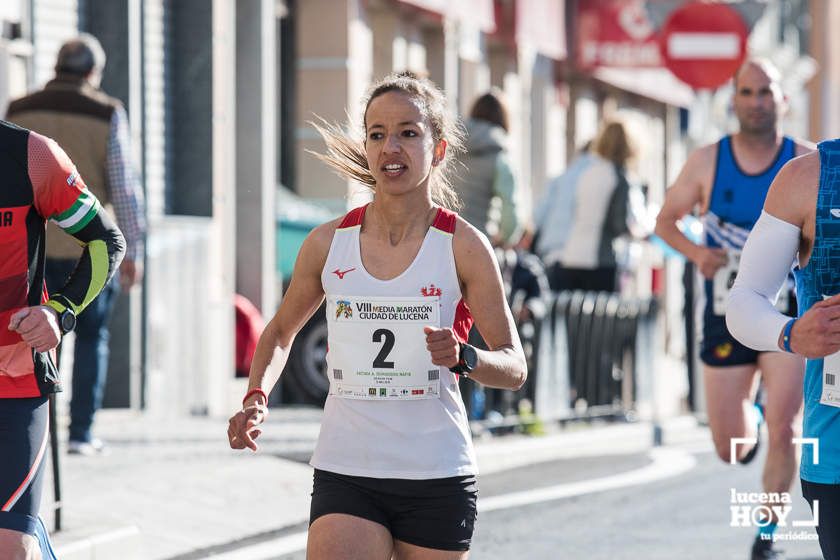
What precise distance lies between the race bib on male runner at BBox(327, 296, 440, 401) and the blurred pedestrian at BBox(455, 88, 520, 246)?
615 centimetres

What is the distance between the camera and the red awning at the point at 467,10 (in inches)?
794

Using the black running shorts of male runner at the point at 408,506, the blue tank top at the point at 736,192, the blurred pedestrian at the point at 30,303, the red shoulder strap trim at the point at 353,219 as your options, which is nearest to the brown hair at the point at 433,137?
the red shoulder strap trim at the point at 353,219

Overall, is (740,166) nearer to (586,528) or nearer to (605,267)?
(586,528)

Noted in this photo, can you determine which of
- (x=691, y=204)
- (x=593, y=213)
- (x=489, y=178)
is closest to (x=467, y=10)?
(x=593, y=213)

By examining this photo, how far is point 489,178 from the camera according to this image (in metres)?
11.2

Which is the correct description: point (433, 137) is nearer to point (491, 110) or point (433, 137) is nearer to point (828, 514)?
point (828, 514)

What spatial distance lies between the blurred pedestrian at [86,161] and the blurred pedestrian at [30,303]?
14.5ft

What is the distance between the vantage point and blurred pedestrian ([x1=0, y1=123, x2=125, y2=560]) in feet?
16.5

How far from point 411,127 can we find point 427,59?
16.5m

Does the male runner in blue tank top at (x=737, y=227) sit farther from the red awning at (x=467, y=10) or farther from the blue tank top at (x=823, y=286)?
the red awning at (x=467, y=10)

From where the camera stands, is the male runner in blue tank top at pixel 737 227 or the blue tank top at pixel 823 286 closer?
the blue tank top at pixel 823 286

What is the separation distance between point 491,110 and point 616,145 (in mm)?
2331

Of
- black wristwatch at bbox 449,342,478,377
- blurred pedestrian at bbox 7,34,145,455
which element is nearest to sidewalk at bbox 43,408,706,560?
blurred pedestrian at bbox 7,34,145,455

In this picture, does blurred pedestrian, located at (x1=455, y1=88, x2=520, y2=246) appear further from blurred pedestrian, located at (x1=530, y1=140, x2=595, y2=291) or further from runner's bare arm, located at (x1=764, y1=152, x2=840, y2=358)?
runner's bare arm, located at (x1=764, y1=152, x2=840, y2=358)
